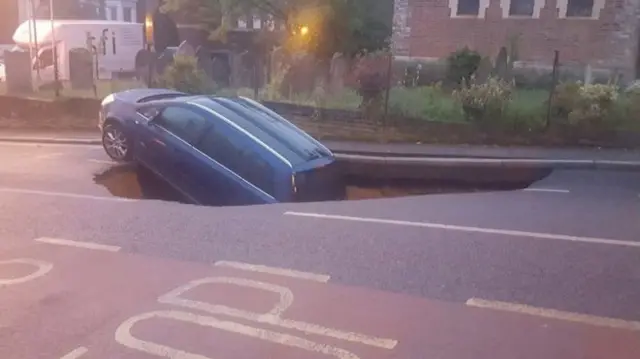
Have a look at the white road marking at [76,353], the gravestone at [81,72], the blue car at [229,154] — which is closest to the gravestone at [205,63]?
the gravestone at [81,72]

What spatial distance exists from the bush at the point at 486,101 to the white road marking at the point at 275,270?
888 centimetres

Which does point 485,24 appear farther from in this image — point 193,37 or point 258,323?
point 258,323

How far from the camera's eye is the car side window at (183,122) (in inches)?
360

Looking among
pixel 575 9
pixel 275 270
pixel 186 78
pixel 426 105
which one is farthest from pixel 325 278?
pixel 575 9

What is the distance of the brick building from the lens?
2614 centimetres

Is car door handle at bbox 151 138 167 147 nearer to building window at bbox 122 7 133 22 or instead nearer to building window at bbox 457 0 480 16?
building window at bbox 457 0 480 16

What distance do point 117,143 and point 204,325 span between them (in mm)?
6851

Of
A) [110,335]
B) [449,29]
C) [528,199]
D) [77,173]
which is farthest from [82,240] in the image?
[449,29]

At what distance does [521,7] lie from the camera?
27531mm

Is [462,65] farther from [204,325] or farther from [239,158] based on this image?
[204,325]

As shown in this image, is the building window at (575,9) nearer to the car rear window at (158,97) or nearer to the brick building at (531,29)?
the brick building at (531,29)

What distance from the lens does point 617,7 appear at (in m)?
26.0

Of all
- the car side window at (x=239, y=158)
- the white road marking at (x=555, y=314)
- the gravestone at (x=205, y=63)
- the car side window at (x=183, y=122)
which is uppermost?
the gravestone at (x=205, y=63)

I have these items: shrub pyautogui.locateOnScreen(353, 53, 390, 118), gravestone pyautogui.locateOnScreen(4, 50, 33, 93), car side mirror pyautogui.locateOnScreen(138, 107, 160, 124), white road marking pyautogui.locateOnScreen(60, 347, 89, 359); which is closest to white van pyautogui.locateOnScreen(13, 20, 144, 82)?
gravestone pyautogui.locateOnScreen(4, 50, 33, 93)
